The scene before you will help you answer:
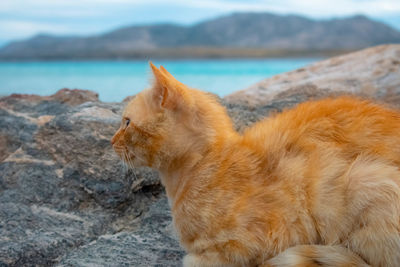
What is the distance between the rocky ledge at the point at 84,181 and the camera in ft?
9.30

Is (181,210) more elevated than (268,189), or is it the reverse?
(268,189)

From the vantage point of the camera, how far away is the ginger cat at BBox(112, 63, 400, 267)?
2.05 meters

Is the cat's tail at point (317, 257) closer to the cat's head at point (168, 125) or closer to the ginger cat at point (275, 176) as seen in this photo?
the ginger cat at point (275, 176)

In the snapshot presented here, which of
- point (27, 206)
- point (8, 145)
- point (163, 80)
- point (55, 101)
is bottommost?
point (27, 206)

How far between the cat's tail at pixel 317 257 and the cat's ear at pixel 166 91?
0.87 metres

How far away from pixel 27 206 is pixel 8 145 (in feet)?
2.75

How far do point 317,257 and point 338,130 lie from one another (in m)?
0.61

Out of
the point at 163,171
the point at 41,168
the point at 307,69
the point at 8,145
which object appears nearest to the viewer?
the point at 163,171

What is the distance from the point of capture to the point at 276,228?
2129 mm

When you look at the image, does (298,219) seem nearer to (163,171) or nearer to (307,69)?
(163,171)

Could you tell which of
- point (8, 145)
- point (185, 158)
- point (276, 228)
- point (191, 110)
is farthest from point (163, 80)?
point (8, 145)

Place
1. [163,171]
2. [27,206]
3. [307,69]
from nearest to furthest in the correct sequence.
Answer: [163,171], [27,206], [307,69]

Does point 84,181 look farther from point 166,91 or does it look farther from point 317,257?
point 317,257

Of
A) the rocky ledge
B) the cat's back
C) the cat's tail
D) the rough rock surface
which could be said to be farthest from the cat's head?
the rough rock surface
